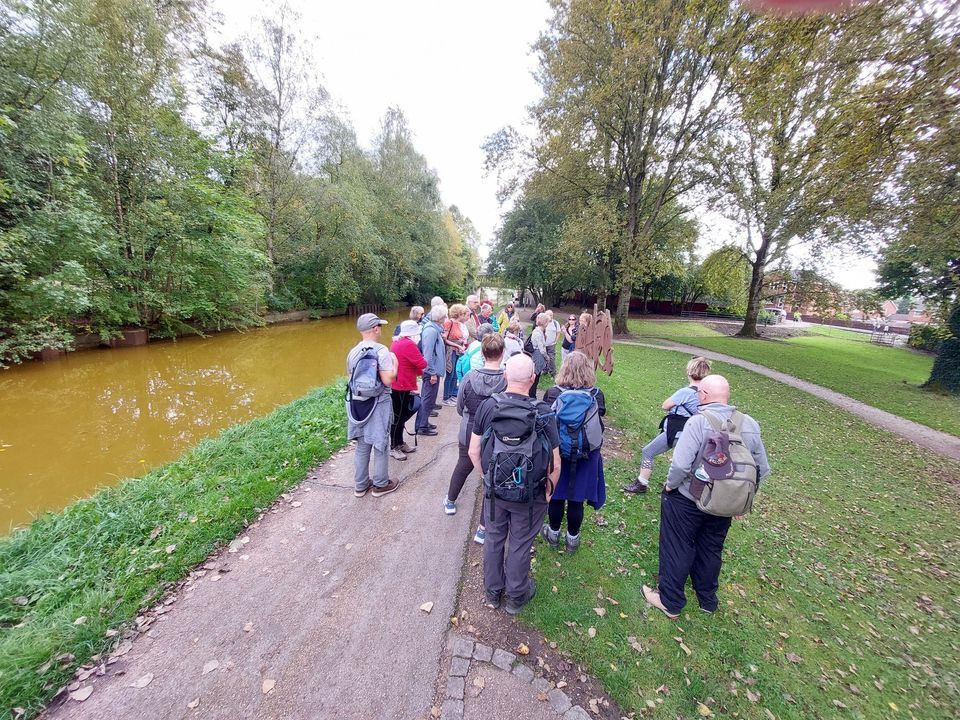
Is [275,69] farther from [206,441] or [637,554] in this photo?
[637,554]

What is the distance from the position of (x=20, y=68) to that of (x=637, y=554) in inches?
630

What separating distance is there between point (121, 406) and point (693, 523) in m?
11.1

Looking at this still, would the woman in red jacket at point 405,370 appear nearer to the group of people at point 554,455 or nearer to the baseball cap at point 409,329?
the baseball cap at point 409,329

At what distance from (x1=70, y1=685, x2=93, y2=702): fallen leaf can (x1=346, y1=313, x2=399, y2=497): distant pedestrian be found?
2320mm

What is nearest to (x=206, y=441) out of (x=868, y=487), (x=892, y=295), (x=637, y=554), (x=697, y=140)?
(x=637, y=554)

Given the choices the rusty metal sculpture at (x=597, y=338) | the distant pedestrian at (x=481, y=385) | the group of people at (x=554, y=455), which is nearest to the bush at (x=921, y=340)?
the rusty metal sculpture at (x=597, y=338)

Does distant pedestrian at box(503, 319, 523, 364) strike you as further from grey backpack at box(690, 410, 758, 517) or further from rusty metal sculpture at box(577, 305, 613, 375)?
grey backpack at box(690, 410, 758, 517)

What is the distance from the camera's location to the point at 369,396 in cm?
396

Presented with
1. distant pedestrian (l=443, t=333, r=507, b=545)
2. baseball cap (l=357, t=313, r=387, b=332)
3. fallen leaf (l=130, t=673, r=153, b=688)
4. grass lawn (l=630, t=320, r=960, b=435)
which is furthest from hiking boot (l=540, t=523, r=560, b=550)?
grass lawn (l=630, t=320, r=960, b=435)

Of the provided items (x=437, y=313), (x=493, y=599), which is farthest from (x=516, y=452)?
(x=437, y=313)

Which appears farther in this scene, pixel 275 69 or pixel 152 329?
pixel 275 69

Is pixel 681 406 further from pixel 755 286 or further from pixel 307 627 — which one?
pixel 755 286

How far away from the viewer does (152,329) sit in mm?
14320

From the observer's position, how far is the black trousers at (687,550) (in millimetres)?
2814
